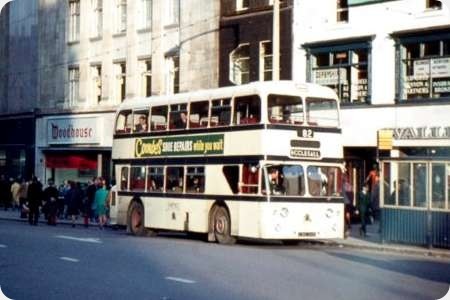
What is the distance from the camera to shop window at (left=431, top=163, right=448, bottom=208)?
949 inches

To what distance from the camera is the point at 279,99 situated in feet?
83.0

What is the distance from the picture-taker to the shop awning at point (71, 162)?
51.1 m

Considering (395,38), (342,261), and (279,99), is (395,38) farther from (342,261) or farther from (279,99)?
(342,261)

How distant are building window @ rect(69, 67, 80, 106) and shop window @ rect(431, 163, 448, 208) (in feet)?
101

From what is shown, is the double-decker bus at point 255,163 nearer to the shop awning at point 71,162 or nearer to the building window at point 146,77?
the building window at point 146,77

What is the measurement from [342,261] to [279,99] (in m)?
5.72

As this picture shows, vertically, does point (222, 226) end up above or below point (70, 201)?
below

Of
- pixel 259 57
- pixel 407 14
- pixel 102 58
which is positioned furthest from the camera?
pixel 102 58

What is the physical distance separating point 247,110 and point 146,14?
74.9 feet

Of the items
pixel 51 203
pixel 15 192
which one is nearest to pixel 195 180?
pixel 51 203

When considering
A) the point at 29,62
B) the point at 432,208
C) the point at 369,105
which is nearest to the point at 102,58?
the point at 29,62

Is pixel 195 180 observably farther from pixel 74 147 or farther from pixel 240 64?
pixel 74 147

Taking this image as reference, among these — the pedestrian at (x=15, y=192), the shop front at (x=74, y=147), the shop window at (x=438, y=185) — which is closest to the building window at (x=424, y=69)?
the shop window at (x=438, y=185)

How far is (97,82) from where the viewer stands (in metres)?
50.8
